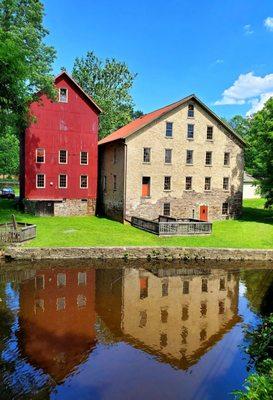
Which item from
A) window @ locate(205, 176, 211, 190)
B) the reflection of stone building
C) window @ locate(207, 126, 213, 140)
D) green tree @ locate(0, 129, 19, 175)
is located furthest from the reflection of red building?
green tree @ locate(0, 129, 19, 175)

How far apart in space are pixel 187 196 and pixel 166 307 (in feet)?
69.7

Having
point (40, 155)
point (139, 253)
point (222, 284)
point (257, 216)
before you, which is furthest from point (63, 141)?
point (257, 216)

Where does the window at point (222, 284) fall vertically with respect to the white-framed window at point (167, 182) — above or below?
below

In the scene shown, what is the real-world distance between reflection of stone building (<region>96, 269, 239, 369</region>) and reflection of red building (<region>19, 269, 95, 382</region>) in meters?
0.97

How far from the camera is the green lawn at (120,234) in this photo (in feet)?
90.5

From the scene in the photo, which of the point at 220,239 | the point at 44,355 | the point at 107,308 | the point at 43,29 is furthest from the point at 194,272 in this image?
the point at 43,29

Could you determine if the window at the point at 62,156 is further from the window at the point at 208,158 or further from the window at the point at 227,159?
the window at the point at 227,159

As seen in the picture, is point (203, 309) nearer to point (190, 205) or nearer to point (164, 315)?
point (164, 315)

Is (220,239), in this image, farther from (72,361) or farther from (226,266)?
(72,361)

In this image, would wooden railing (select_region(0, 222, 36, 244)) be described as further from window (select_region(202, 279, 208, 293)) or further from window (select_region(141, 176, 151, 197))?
window (select_region(141, 176, 151, 197))

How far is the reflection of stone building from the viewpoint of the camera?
1392cm

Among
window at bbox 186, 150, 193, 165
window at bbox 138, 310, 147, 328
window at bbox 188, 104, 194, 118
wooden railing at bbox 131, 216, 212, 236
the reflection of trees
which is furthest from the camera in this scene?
window at bbox 186, 150, 193, 165

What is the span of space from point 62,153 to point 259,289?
83.7 ft

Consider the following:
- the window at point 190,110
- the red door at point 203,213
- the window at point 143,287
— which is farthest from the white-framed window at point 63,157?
the window at point 143,287
